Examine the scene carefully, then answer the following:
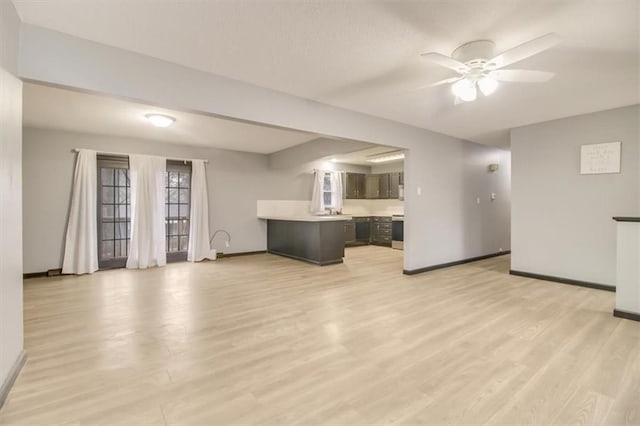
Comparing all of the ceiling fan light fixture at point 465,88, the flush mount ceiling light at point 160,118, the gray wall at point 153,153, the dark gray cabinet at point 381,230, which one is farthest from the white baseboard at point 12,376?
the dark gray cabinet at point 381,230

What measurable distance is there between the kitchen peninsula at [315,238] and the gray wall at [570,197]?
9.98 ft

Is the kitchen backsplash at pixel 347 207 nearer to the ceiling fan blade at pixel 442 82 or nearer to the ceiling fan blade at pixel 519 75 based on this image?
the ceiling fan blade at pixel 442 82

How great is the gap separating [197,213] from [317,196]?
300cm

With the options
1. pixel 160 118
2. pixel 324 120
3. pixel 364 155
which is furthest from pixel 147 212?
pixel 364 155

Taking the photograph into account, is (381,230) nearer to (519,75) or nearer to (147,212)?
(147,212)

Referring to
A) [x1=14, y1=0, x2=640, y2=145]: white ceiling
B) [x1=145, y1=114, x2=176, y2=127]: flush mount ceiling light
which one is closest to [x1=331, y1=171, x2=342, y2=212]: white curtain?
[x1=145, y1=114, x2=176, y2=127]: flush mount ceiling light

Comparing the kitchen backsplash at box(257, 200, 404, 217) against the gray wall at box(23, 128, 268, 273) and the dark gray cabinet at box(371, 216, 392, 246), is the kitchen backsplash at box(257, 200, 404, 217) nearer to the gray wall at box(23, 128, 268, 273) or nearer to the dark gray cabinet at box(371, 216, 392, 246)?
the dark gray cabinet at box(371, 216, 392, 246)

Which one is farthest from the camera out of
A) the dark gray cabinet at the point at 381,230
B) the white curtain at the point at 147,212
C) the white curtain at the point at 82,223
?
the dark gray cabinet at the point at 381,230

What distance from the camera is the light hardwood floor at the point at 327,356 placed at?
164 centimetres

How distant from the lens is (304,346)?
238 cm

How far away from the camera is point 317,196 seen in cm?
767

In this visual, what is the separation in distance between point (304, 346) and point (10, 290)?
2.01 meters

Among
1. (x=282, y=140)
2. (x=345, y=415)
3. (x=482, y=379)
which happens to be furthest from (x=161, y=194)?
(x=482, y=379)

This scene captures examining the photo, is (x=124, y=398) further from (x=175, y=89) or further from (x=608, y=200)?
(x=608, y=200)
